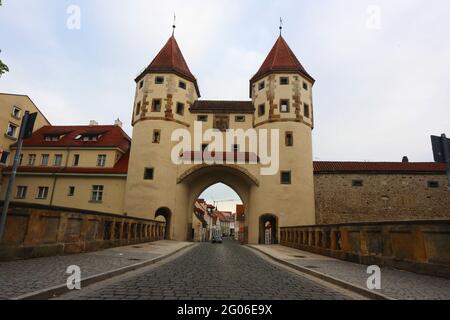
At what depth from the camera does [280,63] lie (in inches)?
1196

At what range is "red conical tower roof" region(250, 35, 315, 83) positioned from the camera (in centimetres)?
2942

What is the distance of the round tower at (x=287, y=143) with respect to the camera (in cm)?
2658

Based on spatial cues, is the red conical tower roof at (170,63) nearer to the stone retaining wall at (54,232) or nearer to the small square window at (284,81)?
the small square window at (284,81)

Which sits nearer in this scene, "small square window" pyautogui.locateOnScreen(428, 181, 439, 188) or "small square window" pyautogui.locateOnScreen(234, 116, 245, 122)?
"small square window" pyautogui.locateOnScreen(428, 181, 439, 188)

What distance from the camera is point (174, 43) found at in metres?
34.4

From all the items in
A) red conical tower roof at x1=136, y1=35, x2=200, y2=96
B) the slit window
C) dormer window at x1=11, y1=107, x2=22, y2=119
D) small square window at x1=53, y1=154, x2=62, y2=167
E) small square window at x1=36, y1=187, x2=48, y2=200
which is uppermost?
red conical tower roof at x1=136, y1=35, x2=200, y2=96

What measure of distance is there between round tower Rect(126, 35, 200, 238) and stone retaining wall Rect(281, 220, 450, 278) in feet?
59.1

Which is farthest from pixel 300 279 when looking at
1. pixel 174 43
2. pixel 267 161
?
pixel 174 43

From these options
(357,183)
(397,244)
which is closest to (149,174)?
(357,183)

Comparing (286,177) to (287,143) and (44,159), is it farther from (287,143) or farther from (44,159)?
(44,159)

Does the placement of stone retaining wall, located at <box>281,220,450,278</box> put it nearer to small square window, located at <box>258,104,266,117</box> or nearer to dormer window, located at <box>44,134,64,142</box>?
small square window, located at <box>258,104,266,117</box>

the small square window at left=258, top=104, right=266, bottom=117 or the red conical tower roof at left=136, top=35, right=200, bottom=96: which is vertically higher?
the red conical tower roof at left=136, top=35, right=200, bottom=96

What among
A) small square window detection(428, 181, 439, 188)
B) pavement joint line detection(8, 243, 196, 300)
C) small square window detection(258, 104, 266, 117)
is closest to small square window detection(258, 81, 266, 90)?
small square window detection(258, 104, 266, 117)
